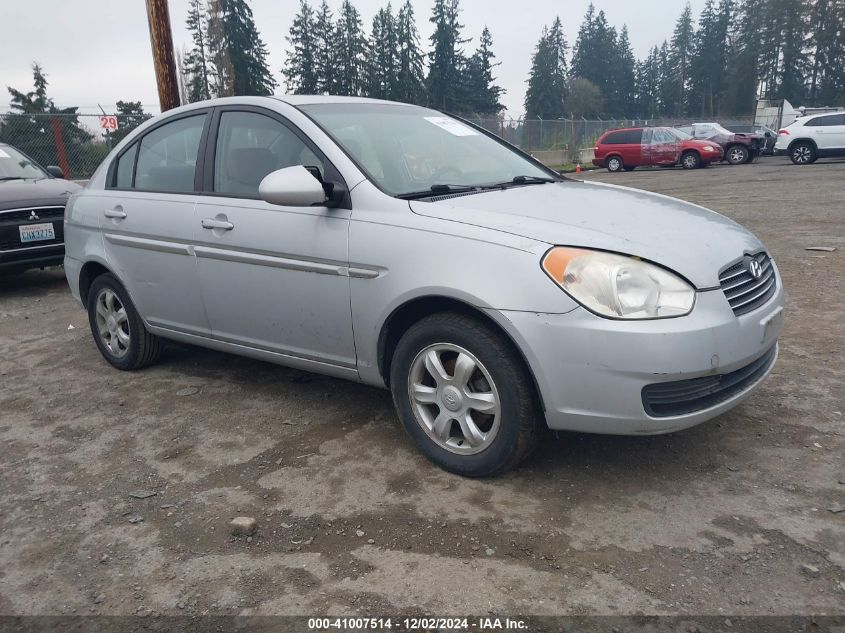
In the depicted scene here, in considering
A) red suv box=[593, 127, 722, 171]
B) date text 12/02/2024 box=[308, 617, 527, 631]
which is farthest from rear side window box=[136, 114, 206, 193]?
red suv box=[593, 127, 722, 171]

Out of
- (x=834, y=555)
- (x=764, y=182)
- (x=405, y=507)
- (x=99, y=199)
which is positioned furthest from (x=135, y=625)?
(x=764, y=182)

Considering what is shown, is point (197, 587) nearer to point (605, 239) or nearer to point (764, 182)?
point (605, 239)

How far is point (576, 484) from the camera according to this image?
3002 mm

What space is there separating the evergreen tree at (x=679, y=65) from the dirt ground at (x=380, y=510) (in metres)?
101

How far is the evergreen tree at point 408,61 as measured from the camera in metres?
68.6

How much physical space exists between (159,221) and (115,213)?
532mm

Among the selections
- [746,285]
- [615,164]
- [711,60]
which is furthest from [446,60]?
[746,285]

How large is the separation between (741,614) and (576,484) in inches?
36.6

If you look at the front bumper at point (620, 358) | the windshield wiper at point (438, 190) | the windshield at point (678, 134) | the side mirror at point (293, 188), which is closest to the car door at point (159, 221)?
the side mirror at point (293, 188)

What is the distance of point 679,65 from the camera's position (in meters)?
97.1

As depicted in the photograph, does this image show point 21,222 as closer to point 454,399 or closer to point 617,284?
point 454,399

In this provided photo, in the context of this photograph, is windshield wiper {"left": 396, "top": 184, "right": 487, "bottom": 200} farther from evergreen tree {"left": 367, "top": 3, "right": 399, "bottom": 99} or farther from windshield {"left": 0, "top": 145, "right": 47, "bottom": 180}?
evergreen tree {"left": 367, "top": 3, "right": 399, "bottom": 99}

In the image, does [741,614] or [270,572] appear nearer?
[741,614]

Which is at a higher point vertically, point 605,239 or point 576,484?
point 605,239
